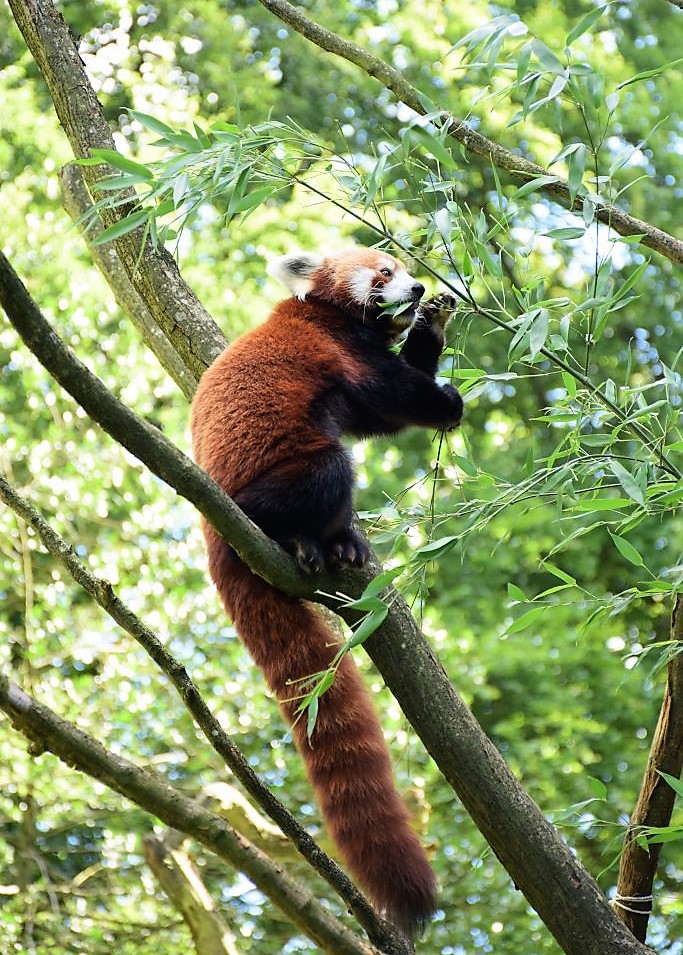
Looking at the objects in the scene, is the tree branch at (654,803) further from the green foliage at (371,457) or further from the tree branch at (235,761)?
the tree branch at (235,761)

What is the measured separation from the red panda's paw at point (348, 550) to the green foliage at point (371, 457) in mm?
90

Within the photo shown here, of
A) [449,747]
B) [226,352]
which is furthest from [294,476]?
[449,747]

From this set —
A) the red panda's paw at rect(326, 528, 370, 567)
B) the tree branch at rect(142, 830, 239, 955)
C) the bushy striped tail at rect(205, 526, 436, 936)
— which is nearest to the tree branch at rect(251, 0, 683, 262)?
the red panda's paw at rect(326, 528, 370, 567)

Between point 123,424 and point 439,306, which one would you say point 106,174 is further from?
point 123,424

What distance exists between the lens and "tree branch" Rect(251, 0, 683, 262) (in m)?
2.69

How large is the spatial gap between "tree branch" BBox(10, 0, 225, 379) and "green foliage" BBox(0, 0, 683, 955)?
156mm

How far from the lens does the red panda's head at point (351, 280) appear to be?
3475 millimetres

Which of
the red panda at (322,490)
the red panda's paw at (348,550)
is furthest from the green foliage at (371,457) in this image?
the red panda at (322,490)

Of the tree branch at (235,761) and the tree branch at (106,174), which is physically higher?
the tree branch at (106,174)

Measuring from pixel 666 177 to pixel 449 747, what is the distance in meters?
8.29

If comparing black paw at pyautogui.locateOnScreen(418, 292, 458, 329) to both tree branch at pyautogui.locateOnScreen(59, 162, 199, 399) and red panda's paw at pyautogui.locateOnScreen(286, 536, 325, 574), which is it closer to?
tree branch at pyautogui.locateOnScreen(59, 162, 199, 399)

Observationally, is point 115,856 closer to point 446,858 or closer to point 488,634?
point 446,858

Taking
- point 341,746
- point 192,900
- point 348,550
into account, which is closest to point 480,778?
point 341,746

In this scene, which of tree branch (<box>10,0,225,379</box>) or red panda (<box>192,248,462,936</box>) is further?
tree branch (<box>10,0,225,379</box>)
